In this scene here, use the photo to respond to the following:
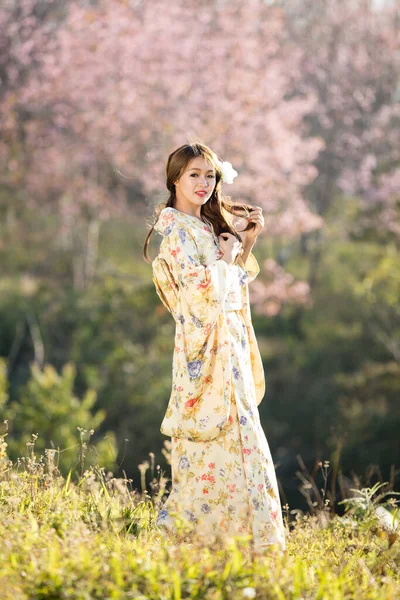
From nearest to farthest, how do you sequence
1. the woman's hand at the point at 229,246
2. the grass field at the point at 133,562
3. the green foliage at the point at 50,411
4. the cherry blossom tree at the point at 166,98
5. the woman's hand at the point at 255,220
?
the grass field at the point at 133,562, the woman's hand at the point at 229,246, the woman's hand at the point at 255,220, the green foliage at the point at 50,411, the cherry blossom tree at the point at 166,98

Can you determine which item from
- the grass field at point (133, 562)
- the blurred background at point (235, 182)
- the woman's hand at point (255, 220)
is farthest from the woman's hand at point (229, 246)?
the blurred background at point (235, 182)

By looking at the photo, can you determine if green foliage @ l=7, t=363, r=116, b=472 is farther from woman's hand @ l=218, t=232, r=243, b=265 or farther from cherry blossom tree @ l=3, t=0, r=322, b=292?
woman's hand @ l=218, t=232, r=243, b=265

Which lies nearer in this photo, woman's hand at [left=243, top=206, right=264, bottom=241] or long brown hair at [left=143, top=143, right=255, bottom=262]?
long brown hair at [left=143, top=143, right=255, bottom=262]

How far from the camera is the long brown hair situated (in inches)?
120

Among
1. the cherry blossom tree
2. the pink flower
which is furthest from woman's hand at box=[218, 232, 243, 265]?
the cherry blossom tree

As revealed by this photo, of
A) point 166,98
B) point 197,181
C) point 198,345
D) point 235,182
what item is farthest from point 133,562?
point 166,98

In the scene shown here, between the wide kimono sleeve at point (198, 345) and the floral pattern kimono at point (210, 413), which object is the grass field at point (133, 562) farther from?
the wide kimono sleeve at point (198, 345)

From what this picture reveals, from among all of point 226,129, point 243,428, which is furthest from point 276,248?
point 243,428

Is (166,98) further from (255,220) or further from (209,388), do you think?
(209,388)

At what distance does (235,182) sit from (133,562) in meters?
8.94

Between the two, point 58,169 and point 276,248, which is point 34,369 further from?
point 276,248

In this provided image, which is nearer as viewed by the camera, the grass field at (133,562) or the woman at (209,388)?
the grass field at (133,562)

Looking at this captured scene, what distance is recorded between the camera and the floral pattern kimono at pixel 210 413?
283 centimetres

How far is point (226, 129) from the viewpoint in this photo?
10641mm
